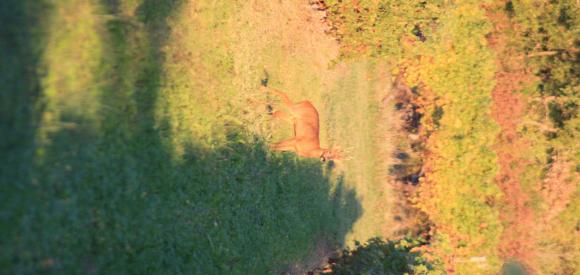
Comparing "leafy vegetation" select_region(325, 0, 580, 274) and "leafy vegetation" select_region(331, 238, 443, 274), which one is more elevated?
"leafy vegetation" select_region(325, 0, 580, 274)

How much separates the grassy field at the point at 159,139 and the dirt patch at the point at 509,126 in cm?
398

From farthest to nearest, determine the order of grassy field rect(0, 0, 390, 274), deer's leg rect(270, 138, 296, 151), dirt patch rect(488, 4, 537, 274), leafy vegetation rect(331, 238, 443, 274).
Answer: dirt patch rect(488, 4, 537, 274)
leafy vegetation rect(331, 238, 443, 274)
deer's leg rect(270, 138, 296, 151)
grassy field rect(0, 0, 390, 274)

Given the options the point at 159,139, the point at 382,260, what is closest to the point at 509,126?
the point at 382,260

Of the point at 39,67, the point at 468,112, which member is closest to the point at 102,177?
the point at 39,67

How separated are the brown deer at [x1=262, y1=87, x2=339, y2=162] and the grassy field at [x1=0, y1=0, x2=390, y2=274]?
16 centimetres

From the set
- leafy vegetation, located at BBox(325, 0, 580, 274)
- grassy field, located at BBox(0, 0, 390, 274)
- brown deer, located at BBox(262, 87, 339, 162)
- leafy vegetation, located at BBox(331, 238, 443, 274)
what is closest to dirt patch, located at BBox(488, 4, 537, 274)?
leafy vegetation, located at BBox(325, 0, 580, 274)

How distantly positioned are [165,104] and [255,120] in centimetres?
185

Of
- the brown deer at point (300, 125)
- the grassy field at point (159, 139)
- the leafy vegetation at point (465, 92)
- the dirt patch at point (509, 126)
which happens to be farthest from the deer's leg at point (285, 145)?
the dirt patch at point (509, 126)

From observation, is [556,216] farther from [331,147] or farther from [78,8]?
[78,8]

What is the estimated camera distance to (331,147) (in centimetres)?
1105

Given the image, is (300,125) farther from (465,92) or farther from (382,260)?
(465,92)

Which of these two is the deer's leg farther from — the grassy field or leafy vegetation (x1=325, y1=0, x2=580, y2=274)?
leafy vegetation (x1=325, y1=0, x2=580, y2=274)

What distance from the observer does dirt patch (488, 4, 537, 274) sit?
13211 mm

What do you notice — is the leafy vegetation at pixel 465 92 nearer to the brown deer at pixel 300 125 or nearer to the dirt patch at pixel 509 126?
the dirt patch at pixel 509 126
